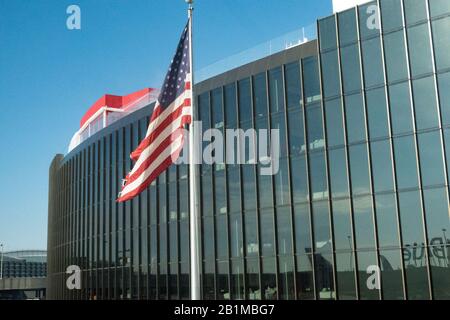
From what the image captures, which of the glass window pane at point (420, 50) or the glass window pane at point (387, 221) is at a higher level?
the glass window pane at point (420, 50)

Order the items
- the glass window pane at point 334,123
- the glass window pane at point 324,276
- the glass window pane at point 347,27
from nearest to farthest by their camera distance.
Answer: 1. the glass window pane at point 324,276
2. the glass window pane at point 334,123
3. the glass window pane at point 347,27

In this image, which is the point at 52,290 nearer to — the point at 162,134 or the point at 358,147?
the point at 358,147

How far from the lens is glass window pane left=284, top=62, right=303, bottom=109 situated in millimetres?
28266

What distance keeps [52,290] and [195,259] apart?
42652 mm

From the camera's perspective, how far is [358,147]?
25.7 m

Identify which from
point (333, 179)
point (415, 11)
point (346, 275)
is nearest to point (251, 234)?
point (333, 179)

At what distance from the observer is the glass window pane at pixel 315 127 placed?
27.1 metres

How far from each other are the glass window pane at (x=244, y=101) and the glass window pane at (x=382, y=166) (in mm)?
7524

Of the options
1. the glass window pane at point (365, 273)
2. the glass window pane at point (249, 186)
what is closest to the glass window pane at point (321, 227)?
the glass window pane at point (365, 273)

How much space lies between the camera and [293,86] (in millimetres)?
28578

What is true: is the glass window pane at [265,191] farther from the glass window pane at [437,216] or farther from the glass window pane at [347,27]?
the glass window pane at [437,216]

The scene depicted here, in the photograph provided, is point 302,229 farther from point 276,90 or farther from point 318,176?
point 276,90
